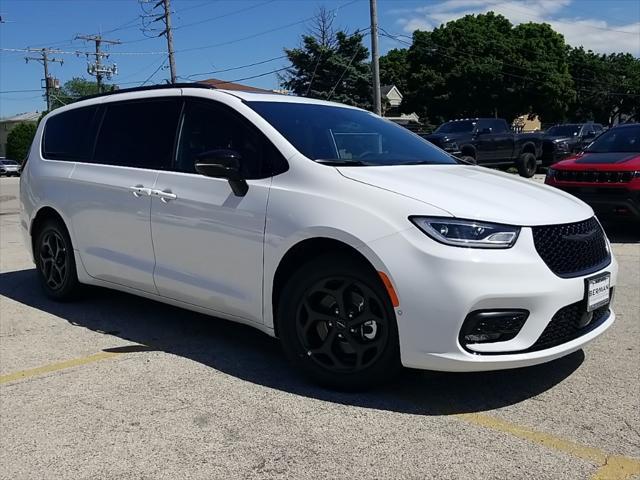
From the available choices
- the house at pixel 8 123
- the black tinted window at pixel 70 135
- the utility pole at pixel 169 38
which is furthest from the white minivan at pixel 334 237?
the house at pixel 8 123

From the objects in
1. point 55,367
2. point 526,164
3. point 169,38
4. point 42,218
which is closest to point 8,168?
point 169,38

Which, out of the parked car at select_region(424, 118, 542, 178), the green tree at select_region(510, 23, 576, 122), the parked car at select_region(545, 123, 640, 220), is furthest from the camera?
the green tree at select_region(510, 23, 576, 122)

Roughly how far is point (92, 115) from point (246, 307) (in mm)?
2524

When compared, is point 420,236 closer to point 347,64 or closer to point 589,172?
point 589,172

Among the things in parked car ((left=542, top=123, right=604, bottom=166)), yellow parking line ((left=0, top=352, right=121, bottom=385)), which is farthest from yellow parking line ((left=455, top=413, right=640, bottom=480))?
parked car ((left=542, top=123, right=604, bottom=166))

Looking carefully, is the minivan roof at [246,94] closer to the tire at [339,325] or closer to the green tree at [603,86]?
the tire at [339,325]

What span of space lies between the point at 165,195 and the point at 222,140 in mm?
542

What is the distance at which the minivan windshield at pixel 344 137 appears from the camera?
4004mm

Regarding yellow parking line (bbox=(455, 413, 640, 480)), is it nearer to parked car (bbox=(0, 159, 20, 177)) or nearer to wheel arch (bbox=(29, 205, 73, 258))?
wheel arch (bbox=(29, 205, 73, 258))

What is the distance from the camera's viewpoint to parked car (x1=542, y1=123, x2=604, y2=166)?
21656 millimetres

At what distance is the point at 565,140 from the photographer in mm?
22125

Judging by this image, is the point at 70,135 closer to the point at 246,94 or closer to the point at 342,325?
the point at 246,94

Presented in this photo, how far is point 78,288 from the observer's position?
5.60 meters

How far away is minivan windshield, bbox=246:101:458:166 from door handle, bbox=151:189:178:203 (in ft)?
2.62
